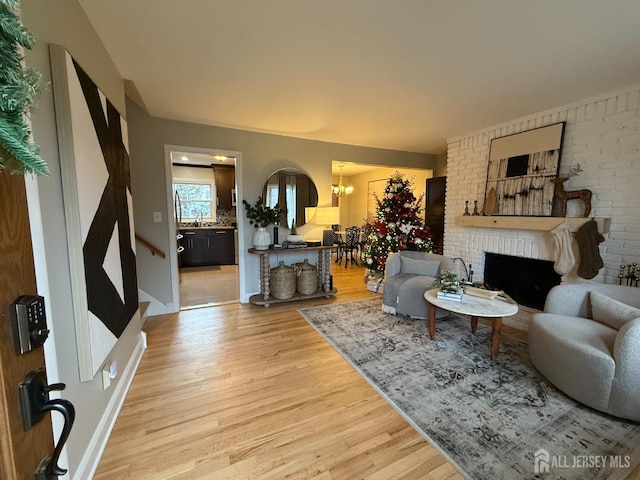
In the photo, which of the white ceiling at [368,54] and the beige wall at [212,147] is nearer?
the white ceiling at [368,54]

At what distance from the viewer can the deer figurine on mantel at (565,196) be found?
2.81m

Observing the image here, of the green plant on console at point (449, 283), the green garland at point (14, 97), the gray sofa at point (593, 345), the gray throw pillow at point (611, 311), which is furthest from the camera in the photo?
the green plant on console at point (449, 283)

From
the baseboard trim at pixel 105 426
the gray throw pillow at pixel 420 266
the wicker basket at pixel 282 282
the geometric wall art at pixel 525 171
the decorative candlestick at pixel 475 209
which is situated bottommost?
the baseboard trim at pixel 105 426

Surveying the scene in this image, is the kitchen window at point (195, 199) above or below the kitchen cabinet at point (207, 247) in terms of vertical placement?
above

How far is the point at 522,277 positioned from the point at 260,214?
142 inches

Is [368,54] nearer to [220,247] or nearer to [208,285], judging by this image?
Answer: [208,285]

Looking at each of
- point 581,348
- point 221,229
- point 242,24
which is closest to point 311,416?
point 581,348

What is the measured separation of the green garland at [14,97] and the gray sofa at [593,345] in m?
2.86

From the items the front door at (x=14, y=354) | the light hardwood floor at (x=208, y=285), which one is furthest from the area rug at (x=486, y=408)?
the light hardwood floor at (x=208, y=285)

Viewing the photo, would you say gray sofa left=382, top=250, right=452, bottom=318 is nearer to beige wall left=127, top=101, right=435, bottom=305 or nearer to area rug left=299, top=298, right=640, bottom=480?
area rug left=299, top=298, right=640, bottom=480

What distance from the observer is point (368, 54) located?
2.01 m

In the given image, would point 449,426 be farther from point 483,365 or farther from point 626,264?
point 626,264

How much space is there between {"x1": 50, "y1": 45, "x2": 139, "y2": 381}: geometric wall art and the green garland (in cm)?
96

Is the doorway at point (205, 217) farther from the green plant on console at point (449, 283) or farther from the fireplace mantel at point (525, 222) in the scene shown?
the fireplace mantel at point (525, 222)
